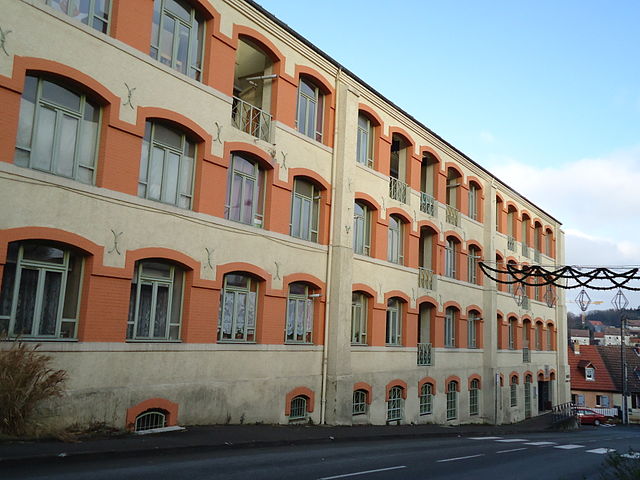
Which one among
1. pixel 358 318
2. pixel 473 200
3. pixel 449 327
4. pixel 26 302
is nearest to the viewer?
pixel 26 302

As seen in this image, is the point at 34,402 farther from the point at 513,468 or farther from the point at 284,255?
the point at 513,468

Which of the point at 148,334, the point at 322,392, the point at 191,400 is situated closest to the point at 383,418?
the point at 322,392

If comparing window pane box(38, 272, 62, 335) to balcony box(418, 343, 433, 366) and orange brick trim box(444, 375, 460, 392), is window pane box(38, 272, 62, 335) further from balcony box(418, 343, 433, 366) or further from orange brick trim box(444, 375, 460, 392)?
orange brick trim box(444, 375, 460, 392)

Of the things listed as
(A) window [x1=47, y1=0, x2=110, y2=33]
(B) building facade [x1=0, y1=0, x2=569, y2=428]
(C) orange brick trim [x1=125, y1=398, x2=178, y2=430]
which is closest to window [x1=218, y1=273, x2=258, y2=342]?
(B) building facade [x1=0, y1=0, x2=569, y2=428]

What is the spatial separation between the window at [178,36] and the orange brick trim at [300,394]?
9.67m

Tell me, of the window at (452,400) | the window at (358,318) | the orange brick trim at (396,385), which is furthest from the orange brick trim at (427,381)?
the window at (358,318)

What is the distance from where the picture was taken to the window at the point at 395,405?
74.6 ft

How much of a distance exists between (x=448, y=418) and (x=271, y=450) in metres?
16.2

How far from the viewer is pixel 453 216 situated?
29.0 m

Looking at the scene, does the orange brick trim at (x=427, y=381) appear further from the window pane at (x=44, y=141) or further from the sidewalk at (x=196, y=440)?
the window pane at (x=44, y=141)

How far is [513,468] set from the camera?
12.8 metres

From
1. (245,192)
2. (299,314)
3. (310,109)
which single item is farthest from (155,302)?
(310,109)

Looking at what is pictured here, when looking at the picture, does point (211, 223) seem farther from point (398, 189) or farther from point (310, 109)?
point (398, 189)

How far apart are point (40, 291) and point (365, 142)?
14.1 metres
